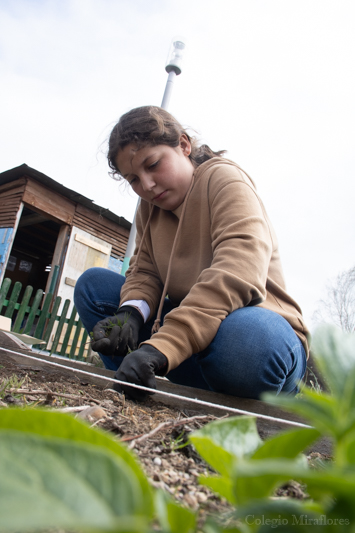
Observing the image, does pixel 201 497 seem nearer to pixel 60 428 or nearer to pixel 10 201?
pixel 60 428

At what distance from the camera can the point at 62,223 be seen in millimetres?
9289

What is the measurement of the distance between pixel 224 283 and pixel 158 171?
0.86 metres

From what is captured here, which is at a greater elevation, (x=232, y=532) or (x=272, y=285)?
(x=272, y=285)

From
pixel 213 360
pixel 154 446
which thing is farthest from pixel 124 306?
pixel 154 446

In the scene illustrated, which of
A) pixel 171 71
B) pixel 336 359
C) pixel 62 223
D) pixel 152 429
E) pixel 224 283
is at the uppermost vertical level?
pixel 171 71

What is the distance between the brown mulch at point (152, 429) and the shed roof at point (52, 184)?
→ 25.6ft

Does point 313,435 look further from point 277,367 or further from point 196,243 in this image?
point 196,243

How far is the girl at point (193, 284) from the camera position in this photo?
1.49 meters

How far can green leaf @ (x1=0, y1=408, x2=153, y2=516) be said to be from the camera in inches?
8.2

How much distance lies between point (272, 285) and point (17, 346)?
1332 millimetres

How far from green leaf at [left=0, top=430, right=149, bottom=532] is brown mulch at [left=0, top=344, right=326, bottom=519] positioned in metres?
0.20

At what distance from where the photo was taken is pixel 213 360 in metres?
1.59

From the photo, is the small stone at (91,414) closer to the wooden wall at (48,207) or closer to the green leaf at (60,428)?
the green leaf at (60,428)

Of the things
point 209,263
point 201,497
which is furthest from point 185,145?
point 201,497
